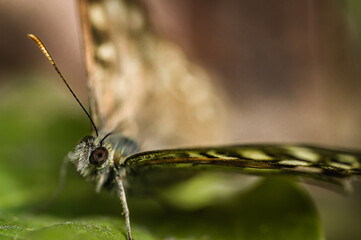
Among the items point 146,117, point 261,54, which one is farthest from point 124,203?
point 261,54

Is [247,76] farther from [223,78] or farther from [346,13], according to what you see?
[346,13]

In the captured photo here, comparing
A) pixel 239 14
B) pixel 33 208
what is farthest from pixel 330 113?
pixel 33 208

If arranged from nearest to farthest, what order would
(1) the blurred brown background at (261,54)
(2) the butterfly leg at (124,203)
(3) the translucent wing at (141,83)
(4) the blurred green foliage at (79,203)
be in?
(2) the butterfly leg at (124,203)
(4) the blurred green foliage at (79,203)
(3) the translucent wing at (141,83)
(1) the blurred brown background at (261,54)

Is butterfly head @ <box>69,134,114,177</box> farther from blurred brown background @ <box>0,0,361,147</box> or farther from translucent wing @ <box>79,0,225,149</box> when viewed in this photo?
blurred brown background @ <box>0,0,361,147</box>

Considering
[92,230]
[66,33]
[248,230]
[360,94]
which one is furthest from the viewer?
[66,33]

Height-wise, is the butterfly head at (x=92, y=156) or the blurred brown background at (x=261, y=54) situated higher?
the blurred brown background at (x=261, y=54)

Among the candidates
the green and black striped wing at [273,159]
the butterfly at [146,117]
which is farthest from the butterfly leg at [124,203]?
the green and black striped wing at [273,159]

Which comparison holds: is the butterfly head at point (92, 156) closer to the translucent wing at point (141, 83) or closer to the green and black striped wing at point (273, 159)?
the green and black striped wing at point (273, 159)

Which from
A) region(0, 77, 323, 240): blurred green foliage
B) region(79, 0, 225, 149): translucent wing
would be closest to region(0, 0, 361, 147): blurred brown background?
region(79, 0, 225, 149): translucent wing
